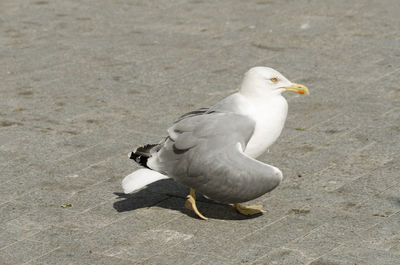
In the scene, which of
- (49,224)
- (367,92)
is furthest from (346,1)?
(49,224)

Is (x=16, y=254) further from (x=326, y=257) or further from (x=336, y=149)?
Answer: (x=336, y=149)

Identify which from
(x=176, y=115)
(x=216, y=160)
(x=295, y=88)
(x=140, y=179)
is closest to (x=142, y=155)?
(x=140, y=179)

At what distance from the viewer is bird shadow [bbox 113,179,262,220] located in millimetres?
6926

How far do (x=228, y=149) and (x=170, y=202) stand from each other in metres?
1.07

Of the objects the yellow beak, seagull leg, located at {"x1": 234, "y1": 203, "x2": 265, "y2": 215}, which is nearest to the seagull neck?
the yellow beak

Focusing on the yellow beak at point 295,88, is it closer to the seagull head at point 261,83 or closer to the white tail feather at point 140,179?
the seagull head at point 261,83

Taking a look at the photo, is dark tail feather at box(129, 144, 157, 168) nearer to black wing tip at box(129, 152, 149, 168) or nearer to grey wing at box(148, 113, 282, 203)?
black wing tip at box(129, 152, 149, 168)

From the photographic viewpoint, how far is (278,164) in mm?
7887

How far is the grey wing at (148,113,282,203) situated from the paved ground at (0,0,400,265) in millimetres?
378

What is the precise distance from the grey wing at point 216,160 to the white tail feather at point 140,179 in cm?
13

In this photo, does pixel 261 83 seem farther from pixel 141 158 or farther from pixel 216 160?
pixel 141 158

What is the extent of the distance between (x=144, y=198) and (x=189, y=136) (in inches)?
40.2

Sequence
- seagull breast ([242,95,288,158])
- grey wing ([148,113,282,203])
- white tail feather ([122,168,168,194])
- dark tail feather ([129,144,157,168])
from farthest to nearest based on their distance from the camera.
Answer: dark tail feather ([129,144,157,168]) → white tail feather ([122,168,168,194]) → seagull breast ([242,95,288,158]) → grey wing ([148,113,282,203])

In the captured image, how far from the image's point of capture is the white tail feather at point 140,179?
673cm
